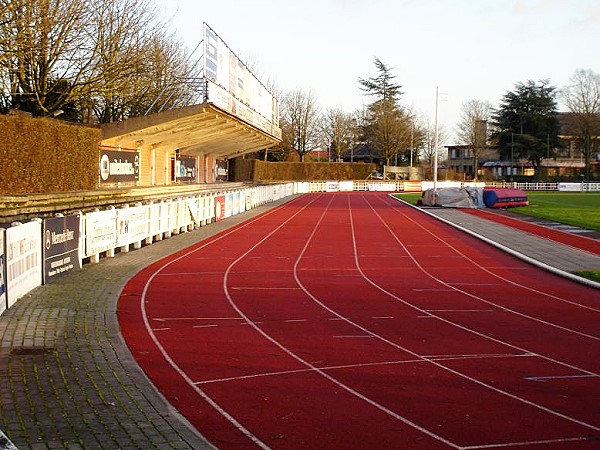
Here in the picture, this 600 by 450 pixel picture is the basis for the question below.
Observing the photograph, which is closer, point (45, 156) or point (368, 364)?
point (368, 364)

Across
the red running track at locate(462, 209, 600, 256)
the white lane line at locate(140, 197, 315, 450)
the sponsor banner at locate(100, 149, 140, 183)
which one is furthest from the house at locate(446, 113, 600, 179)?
the white lane line at locate(140, 197, 315, 450)

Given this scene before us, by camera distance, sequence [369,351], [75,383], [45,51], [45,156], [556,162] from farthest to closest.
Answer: [556,162], [45,51], [45,156], [369,351], [75,383]

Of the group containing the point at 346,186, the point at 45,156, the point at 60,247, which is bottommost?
the point at 60,247

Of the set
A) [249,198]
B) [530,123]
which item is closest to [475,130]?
[530,123]

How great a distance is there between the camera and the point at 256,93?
50500mm

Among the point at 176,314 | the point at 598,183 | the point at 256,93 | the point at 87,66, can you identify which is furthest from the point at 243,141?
the point at 598,183

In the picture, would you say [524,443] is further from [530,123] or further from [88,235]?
[530,123]

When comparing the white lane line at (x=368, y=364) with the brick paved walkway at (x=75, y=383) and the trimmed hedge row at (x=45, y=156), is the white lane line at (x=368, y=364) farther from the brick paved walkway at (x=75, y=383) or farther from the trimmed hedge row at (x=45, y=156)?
the trimmed hedge row at (x=45, y=156)

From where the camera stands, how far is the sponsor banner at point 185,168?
41.9m

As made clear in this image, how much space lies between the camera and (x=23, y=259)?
12.8 metres

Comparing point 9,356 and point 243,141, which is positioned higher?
point 243,141

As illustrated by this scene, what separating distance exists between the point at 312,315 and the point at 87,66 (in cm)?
2289

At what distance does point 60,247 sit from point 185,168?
28.8m

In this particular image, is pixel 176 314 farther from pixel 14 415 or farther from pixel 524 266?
pixel 524 266
